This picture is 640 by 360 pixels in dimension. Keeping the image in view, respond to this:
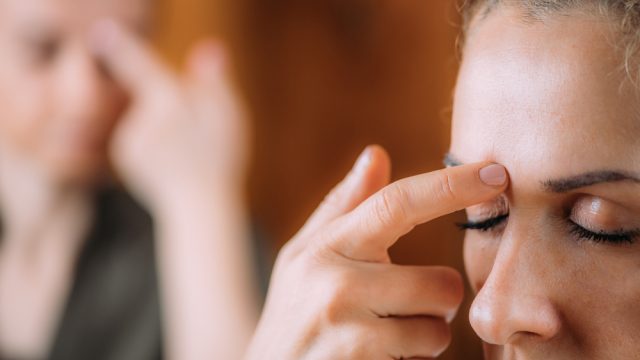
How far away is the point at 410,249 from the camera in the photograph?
2.05 m

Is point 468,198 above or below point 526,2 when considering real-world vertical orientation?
below

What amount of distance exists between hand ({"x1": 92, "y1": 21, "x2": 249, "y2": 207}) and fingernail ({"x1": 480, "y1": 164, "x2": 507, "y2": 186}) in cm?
119

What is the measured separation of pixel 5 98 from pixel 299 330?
130 cm

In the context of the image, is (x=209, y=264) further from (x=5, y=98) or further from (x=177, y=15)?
(x=177, y=15)

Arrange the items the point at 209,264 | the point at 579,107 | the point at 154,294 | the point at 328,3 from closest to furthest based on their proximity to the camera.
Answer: the point at 579,107
the point at 209,264
the point at 154,294
the point at 328,3

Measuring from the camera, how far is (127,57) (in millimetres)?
1799

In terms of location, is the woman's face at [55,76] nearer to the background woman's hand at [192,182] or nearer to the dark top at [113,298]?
the background woman's hand at [192,182]

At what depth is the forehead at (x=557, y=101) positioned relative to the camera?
1.91 feet

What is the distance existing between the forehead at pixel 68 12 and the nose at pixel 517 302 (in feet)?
4.47

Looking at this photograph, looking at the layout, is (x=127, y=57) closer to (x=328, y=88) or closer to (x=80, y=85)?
(x=80, y=85)

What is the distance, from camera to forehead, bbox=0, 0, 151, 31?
68.9 inches

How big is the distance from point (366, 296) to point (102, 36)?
125 cm

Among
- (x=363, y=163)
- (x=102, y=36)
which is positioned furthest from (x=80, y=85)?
(x=363, y=163)

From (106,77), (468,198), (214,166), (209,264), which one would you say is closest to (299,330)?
(468,198)
